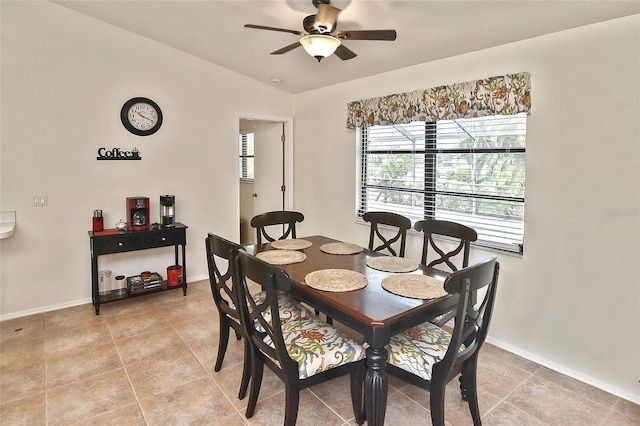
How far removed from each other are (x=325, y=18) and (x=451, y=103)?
4.71 feet

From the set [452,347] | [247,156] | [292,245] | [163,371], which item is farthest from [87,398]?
[247,156]

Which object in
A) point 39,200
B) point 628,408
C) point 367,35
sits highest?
point 367,35

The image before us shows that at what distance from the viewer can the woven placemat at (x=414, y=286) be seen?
6.53 feet

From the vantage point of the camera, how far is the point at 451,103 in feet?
10.4

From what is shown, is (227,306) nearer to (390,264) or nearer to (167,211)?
(390,264)

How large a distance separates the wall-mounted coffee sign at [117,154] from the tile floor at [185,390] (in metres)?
1.66

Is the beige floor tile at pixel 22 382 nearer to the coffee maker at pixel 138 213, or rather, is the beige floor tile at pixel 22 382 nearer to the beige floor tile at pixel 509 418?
the coffee maker at pixel 138 213

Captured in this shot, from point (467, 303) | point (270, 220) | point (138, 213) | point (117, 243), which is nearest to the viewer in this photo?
point (467, 303)

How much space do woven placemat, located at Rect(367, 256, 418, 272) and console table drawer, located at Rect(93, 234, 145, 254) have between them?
2.38 m

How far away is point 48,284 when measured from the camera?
3.68 metres

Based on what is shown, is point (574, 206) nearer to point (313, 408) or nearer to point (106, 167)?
point (313, 408)

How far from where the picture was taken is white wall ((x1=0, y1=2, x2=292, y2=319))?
3406 mm

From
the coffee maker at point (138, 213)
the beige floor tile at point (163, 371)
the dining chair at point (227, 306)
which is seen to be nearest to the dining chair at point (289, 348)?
the dining chair at point (227, 306)

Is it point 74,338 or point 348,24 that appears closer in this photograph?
point 348,24
